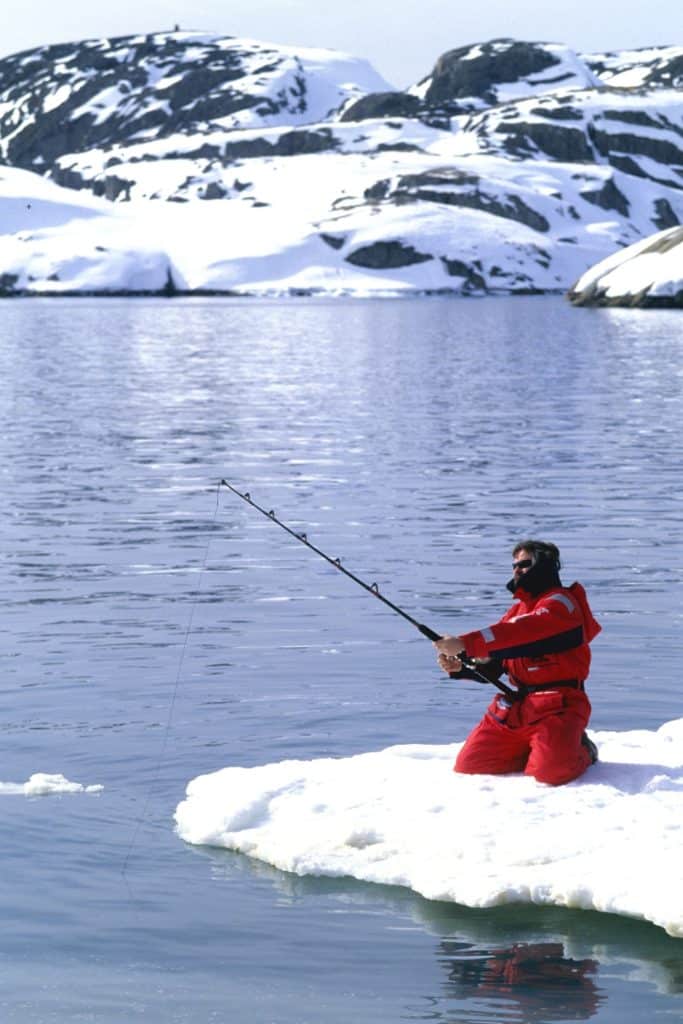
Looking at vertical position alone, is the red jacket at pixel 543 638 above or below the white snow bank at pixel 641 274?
above

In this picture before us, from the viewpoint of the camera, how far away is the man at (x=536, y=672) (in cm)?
1183

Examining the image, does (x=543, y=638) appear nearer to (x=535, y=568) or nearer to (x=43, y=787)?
(x=535, y=568)

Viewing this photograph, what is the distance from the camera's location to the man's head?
12039 millimetres

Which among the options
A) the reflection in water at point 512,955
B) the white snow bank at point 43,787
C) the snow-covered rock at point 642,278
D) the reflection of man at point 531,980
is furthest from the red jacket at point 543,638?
the snow-covered rock at point 642,278

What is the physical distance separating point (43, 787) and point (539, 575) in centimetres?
418

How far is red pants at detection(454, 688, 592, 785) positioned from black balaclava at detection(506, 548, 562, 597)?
750 millimetres

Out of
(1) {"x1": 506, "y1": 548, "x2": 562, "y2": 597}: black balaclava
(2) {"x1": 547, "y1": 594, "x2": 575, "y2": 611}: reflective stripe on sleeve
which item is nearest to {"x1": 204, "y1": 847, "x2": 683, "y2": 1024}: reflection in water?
(2) {"x1": 547, "y1": 594, "x2": 575, "y2": 611}: reflective stripe on sleeve

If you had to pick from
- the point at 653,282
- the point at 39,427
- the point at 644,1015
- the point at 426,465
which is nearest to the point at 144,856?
the point at 644,1015

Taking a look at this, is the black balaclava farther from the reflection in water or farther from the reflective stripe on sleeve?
the reflection in water

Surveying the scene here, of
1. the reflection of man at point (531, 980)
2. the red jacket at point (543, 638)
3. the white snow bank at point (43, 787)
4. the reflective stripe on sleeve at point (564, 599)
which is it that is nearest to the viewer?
the reflection of man at point (531, 980)

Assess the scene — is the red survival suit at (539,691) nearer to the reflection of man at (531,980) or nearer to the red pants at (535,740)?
the red pants at (535,740)

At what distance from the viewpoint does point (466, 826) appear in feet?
37.2

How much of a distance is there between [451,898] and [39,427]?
→ 33606 millimetres

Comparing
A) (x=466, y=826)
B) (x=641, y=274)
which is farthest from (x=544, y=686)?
(x=641, y=274)
